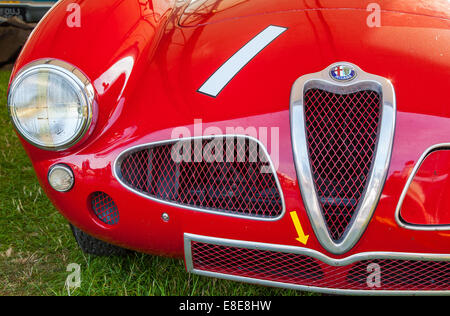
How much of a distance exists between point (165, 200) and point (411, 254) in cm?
61

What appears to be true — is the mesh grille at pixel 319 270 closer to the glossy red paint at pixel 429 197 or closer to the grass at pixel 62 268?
the glossy red paint at pixel 429 197

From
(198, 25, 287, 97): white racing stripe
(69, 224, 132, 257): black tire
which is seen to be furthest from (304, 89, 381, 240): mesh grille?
(69, 224, 132, 257): black tire

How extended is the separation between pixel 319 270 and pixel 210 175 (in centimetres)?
37

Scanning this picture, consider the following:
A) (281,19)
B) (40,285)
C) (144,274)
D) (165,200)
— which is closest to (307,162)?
(165,200)

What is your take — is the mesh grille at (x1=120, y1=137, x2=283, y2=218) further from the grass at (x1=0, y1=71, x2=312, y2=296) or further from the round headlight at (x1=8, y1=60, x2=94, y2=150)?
the grass at (x1=0, y1=71, x2=312, y2=296)

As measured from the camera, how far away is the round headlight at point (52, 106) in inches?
50.0

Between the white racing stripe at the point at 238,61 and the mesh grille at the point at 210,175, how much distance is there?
6.4 inches

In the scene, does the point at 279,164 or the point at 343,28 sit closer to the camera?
the point at 279,164

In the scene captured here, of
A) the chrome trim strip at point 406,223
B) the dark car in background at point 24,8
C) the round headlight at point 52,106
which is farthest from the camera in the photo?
the dark car in background at point 24,8

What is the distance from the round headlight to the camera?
1.27 m

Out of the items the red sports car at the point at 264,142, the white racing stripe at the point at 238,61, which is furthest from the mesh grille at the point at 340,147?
the white racing stripe at the point at 238,61

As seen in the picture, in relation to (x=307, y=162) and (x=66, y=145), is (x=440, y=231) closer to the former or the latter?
(x=307, y=162)

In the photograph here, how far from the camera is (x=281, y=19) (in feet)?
4.72

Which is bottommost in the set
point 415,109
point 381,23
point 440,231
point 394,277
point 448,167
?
point 394,277
